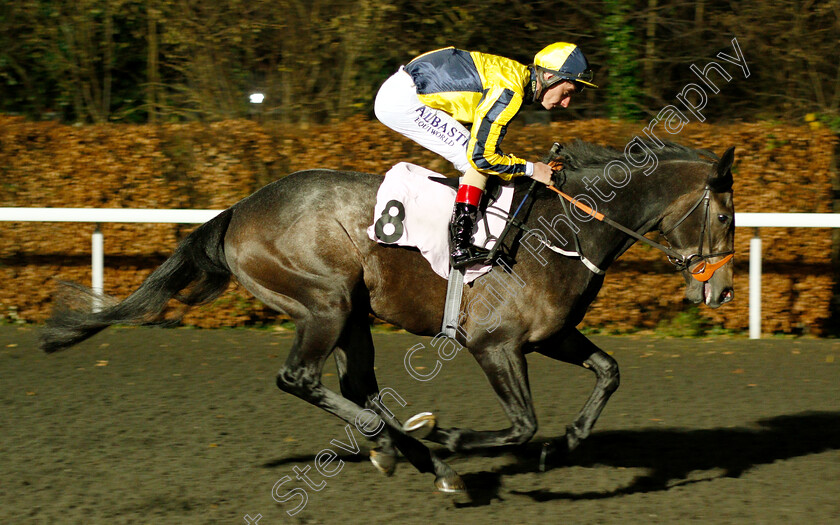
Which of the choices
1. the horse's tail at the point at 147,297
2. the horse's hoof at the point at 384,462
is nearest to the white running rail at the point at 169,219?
the horse's tail at the point at 147,297

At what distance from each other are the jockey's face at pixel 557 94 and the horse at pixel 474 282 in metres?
0.30

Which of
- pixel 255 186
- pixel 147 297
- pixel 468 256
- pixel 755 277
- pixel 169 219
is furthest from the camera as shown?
pixel 255 186

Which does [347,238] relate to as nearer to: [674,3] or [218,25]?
[218,25]

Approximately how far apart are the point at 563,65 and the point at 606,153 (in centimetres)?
53

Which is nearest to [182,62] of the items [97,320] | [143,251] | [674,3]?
[143,251]

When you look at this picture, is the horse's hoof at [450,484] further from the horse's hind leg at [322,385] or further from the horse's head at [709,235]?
the horse's head at [709,235]

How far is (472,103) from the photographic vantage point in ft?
13.7

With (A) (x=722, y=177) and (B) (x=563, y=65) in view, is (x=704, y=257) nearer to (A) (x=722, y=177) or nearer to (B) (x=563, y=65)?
(A) (x=722, y=177)

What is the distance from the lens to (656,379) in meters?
6.15

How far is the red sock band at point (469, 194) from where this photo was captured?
401 centimetres

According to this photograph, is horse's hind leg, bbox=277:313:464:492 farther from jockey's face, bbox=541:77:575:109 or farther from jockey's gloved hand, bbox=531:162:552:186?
jockey's face, bbox=541:77:575:109

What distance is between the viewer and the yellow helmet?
404 centimetres

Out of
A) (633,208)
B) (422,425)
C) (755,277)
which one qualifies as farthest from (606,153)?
(755,277)

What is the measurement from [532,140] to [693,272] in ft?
13.0
